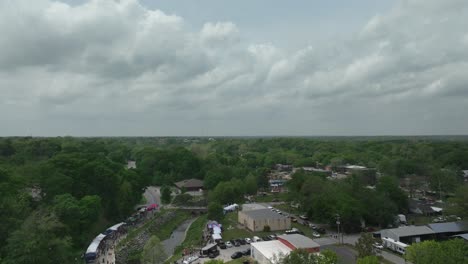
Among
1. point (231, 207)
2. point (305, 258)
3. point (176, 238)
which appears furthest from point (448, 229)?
point (176, 238)

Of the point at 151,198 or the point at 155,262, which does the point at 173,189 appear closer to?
the point at 151,198

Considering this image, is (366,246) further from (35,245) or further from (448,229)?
(35,245)

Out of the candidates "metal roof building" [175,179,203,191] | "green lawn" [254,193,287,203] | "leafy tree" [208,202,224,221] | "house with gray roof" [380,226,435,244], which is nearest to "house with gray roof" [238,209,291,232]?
"leafy tree" [208,202,224,221]

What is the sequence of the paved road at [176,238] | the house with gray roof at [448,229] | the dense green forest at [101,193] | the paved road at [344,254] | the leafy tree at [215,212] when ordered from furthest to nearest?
1. the leafy tree at [215,212]
2. the paved road at [176,238]
3. the house with gray roof at [448,229]
4. the paved road at [344,254]
5. the dense green forest at [101,193]

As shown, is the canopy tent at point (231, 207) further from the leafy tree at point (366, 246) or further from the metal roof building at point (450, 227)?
the leafy tree at point (366, 246)

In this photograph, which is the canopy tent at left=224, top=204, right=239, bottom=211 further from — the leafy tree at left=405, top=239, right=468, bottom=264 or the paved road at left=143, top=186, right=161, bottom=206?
the leafy tree at left=405, top=239, right=468, bottom=264

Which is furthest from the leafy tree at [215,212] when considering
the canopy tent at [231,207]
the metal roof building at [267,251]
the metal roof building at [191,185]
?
the metal roof building at [191,185]
